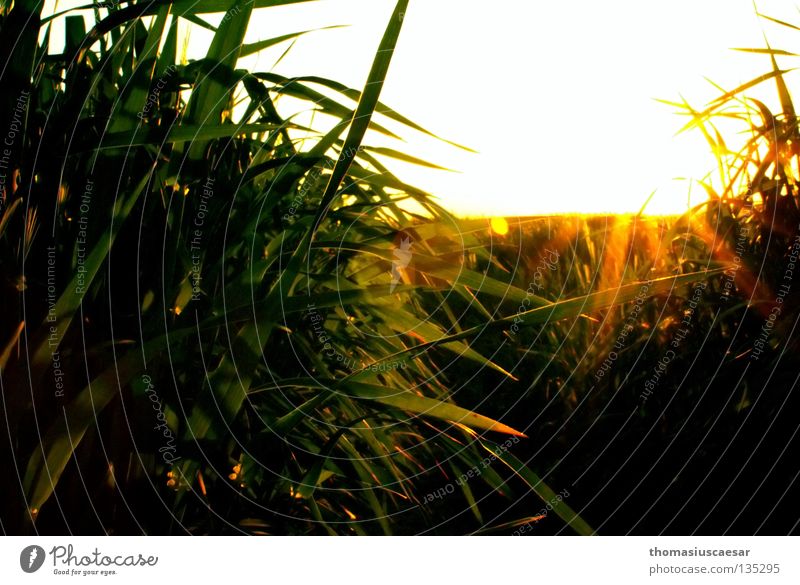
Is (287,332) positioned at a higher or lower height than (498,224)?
lower

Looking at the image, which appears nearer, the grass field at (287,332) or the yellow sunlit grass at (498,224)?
the grass field at (287,332)

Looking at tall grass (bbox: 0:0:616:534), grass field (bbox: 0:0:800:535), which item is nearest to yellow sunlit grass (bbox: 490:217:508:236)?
grass field (bbox: 0:0:800:535)

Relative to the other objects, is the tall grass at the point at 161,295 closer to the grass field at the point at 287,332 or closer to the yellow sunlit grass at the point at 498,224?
the grass field at the point at 287,332

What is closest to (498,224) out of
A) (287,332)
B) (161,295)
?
(287,332)

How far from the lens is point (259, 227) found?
0.67 metres

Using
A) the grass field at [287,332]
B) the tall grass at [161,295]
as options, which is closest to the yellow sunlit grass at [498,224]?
the grass field at [287,332]

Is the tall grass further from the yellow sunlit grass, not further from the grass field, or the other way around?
the yellow sunlit grass

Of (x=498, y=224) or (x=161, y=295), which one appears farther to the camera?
(x=498, y=224)

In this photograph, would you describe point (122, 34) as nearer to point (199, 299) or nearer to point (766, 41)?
point (199, 299)

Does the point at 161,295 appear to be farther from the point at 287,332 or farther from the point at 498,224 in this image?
the point at 498,224

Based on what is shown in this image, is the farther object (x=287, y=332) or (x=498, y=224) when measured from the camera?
(x=498, y=224)

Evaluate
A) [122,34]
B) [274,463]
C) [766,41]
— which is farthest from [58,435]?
[766,41]

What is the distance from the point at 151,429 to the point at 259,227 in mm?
211

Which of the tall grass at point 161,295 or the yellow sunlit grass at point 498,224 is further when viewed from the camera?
the yellow sunlit grass at point 498,224
